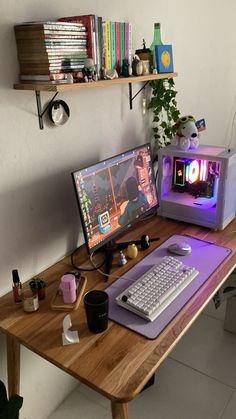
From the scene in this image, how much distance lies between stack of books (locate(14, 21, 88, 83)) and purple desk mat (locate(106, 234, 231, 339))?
783 millimetres

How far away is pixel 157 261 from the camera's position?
152 cm

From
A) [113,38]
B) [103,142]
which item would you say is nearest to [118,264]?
[103,142]

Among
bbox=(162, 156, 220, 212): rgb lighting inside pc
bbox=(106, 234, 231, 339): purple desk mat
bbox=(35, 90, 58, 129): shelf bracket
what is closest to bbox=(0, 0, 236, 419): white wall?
bbox=(35, 90, 58, 129): shelf bracket

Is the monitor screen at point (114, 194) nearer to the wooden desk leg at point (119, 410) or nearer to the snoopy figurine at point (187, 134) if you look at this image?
the snoopy figurine at point (187, 134)

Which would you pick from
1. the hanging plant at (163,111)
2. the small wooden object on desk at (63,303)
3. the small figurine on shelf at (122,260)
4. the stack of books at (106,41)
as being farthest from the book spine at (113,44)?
the small wooden object on desk at (63,303)

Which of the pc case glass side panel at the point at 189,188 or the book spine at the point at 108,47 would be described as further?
the pc case glass side panel at the point at 189,188

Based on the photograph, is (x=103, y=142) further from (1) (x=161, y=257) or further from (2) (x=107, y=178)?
(1) (x=161, y=257)

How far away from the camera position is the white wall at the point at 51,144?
49.4 inches

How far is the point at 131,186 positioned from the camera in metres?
1.66

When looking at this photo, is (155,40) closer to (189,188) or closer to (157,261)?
(189,188)

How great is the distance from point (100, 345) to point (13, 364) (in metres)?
0.44

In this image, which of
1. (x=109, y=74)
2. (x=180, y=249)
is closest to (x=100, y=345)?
(x=180, y=249)

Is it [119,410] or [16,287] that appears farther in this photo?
[16,287]

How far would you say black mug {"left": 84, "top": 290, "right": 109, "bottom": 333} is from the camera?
1.10 meters
